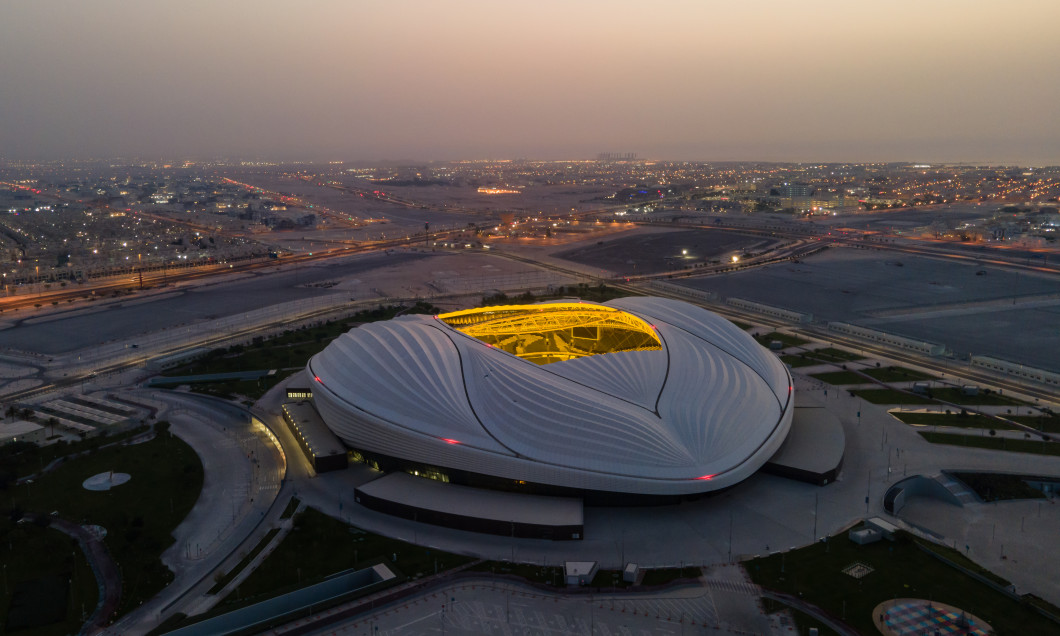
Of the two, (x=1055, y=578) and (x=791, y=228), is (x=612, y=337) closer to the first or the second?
(x=1055, y=578)

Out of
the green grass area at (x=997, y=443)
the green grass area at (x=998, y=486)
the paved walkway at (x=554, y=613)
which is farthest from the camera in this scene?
the green grass area at (x=997, y=443)

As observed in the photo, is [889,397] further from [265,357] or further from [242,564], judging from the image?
[265,357]

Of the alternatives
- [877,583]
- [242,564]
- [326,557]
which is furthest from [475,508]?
[877,583]

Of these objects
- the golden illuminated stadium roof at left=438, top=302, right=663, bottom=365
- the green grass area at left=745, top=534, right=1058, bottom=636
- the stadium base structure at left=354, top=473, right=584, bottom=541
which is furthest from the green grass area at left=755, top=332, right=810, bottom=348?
the stadium base structure at left=354, top=473, right=584, bottom=541

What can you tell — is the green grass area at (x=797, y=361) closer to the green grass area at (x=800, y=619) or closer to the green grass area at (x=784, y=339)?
the green grass area at (x=784, y=339)

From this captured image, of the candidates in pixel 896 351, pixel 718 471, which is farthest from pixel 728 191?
pixel 718 471

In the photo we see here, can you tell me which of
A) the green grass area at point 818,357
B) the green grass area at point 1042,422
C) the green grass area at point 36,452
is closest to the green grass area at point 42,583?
the green grass area at point 36,452
